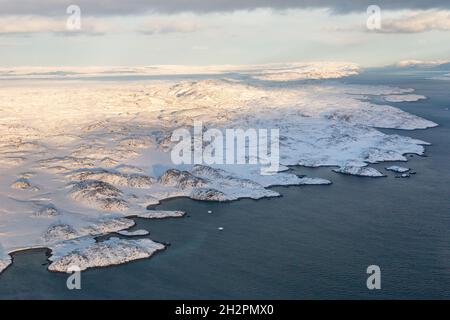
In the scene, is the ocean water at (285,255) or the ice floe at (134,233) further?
the ice floe at (134,233)

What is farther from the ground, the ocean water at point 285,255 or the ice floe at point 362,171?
the ice floe at point 362,171

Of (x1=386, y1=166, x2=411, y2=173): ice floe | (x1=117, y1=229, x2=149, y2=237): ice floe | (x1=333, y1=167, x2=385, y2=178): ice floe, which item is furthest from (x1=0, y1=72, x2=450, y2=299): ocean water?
(x1=386, y1=166, x2=411, y2=173): ice floe

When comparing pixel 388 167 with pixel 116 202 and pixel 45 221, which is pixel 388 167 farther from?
pixel 45 221

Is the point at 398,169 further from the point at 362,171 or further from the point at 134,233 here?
the point at 134,233

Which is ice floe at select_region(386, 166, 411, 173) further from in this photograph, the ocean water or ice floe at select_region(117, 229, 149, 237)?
ice floe at select_region(117, 229, 149, 237)

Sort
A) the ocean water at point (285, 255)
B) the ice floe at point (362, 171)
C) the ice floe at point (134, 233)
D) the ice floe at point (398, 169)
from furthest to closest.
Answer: the ice floe at point (398, 169) → the ice floe at point (362, 171) → the ice floe at point (134, 233) → the ocean water at point (285, 255)

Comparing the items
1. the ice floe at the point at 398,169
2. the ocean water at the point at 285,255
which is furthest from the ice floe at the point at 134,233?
the ice floe at the point at 398,169

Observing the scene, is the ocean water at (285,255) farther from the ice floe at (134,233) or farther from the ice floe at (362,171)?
the ice floe at (362,171)

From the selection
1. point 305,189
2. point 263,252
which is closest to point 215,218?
point 263,252

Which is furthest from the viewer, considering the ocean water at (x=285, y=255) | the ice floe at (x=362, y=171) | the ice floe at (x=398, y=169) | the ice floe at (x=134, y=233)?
the ice floe at (x=398, y=169)

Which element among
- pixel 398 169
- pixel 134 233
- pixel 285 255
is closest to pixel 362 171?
pixel 398 169
